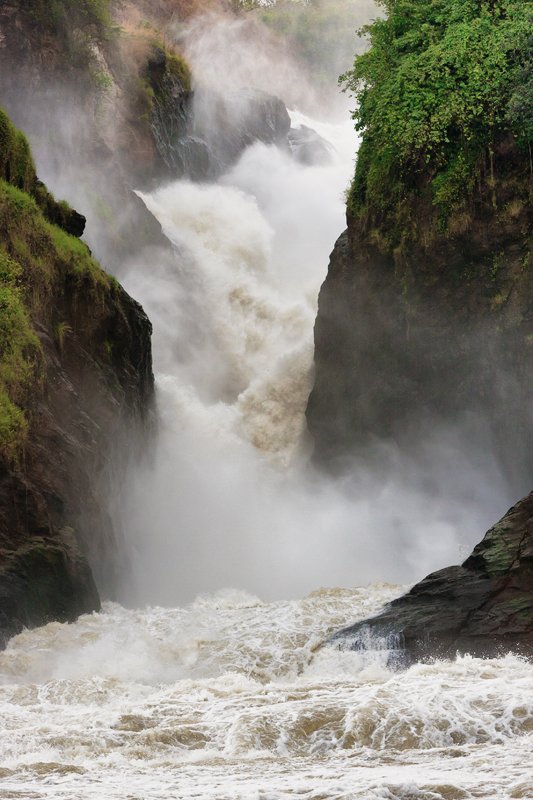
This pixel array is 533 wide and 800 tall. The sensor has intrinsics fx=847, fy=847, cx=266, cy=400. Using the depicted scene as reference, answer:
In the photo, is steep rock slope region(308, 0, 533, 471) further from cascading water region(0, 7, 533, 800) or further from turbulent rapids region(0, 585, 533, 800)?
turbulent rapids region(0, 585, 533, 800)

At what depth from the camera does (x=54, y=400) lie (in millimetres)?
15766

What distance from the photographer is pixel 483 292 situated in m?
19.9

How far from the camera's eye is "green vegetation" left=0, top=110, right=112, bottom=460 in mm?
14148

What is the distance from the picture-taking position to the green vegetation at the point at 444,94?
18609 millimetres

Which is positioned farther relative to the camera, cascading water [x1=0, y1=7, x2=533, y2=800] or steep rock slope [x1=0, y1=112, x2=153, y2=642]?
steep rock slope [x1=0, y1=112, x2=153, y2=642]

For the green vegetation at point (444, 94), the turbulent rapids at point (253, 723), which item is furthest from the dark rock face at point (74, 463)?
the green vegetation at point (444, 94)

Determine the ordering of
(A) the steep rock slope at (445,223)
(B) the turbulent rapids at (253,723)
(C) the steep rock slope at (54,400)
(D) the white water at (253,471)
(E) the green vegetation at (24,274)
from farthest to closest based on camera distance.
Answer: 1. (D) the white water at (253,471)
2. (A) the steep rock slope at (445,223)
3. (E) the green vegetation at (24,274)
4. (C) the steep rock slope at (54,400)
5. (B) the turbulent rapids at (253,723)

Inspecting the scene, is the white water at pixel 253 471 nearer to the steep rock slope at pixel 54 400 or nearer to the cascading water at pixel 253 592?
the cascading water at pixel 253 592

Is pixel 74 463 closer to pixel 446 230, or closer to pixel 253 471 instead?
pixel 253 471

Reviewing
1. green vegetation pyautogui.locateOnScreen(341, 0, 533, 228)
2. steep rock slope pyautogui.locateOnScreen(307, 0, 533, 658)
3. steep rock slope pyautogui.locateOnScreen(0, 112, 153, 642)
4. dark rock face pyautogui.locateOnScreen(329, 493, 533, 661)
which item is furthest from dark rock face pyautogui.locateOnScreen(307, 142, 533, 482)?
dark rock face pyautogui.locateOnScreen(329, 493, 533, 661)

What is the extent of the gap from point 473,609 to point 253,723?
482cm

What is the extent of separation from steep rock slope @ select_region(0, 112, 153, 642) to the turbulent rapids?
1.34 metres

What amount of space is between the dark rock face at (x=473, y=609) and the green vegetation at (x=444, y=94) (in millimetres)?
9639

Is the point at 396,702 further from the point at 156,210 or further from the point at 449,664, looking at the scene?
the point at 156,210
